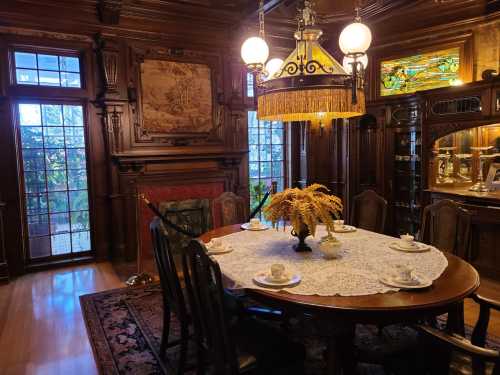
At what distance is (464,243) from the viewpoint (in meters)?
2.67

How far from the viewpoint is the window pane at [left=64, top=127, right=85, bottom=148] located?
4.84 metres

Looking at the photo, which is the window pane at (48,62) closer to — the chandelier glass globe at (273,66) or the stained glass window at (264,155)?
the stained glass window at (264,155)

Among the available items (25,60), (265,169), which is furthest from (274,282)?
(265,169)

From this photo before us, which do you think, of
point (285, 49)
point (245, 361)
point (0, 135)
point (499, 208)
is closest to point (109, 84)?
point (0, 135)

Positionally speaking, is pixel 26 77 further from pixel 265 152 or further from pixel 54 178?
pixel 265 152

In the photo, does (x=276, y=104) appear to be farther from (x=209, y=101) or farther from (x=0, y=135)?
(x=0, y=135)

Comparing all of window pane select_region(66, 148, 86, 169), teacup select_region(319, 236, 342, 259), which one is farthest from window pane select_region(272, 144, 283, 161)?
teacup select_region(319, 236, 342, 259)

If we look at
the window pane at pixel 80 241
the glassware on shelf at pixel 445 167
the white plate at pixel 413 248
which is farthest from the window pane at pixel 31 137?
the glassware on shelf at pixel 445 167

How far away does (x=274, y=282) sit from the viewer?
6.44ft

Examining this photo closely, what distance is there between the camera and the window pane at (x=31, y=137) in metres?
4.61

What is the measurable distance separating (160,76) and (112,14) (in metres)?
0.91

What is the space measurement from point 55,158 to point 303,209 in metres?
3.76

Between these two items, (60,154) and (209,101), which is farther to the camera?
(209,101)

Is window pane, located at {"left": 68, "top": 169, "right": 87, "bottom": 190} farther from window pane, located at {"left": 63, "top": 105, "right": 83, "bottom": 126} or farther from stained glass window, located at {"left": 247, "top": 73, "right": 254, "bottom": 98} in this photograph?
stained glass window, located at {"left": 247, "top": 73, "right": 254, "bottom": 98}
